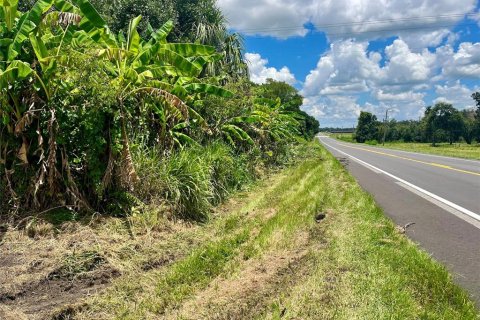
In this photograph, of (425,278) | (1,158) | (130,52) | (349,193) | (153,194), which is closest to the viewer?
(425,278)

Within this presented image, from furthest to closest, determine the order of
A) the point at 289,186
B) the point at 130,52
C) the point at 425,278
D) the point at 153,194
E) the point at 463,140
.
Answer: the point at 463,140 → the point at 289,186 → the point at 130,52 → the point at 153,194 → the point at 425,278

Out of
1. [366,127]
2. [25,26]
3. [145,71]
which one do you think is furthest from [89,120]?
[366,127]

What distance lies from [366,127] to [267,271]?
105 meters

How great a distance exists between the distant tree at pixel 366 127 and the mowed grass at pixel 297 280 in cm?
10162

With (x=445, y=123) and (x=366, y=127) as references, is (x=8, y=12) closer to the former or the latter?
(x=445, y=123)

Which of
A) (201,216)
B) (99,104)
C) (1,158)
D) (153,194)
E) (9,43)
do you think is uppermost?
(9,43)

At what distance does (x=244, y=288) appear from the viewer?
3.85 m

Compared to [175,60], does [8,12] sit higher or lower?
higher

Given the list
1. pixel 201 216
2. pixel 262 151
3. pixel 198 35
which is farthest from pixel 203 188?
pixel 198 35

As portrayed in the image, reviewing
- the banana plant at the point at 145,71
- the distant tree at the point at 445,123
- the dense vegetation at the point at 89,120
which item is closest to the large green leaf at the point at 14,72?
the dense vegetation at the point at 89,120

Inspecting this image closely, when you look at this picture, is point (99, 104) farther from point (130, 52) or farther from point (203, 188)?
point (203, 188)

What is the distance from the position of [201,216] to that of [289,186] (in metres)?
3.90

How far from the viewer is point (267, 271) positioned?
168 inches

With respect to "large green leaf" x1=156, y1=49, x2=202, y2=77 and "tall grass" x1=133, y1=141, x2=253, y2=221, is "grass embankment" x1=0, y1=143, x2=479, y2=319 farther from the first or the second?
"large green leaf" x1=156, y1=49, x2=202, y2=77
